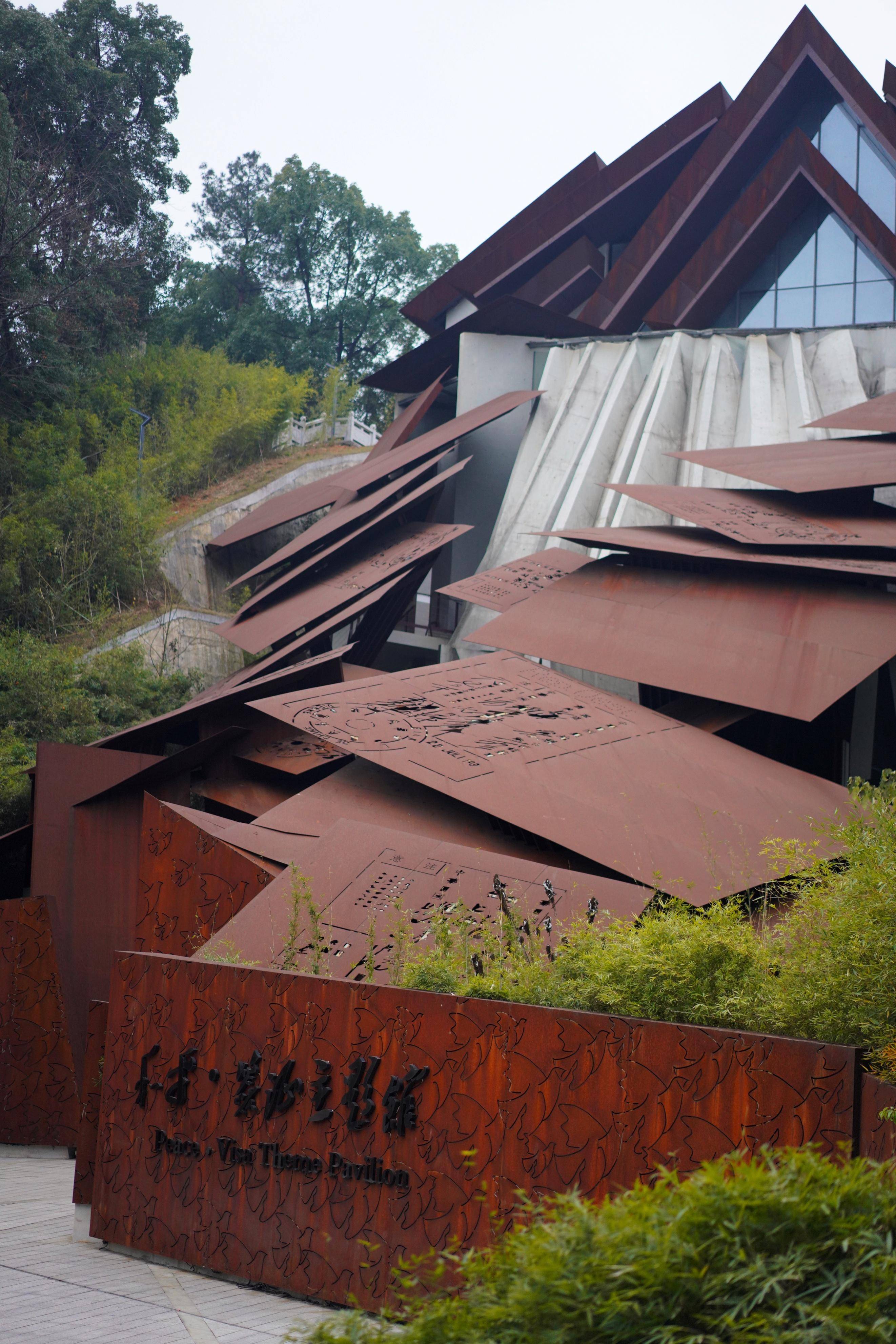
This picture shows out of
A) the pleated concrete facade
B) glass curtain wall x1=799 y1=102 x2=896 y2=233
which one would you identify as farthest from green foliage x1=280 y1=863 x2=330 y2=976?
glass curtain wall x1=799 y1=102 x2=896 y2=233

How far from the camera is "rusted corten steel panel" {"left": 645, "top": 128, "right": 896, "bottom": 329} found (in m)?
20.6

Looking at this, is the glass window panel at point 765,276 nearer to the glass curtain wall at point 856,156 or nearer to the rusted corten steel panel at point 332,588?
the glass curtain wall at point 856,156

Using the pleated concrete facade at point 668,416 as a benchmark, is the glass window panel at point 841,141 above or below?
above

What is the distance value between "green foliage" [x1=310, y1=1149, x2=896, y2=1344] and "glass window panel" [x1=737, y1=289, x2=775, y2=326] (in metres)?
21.0

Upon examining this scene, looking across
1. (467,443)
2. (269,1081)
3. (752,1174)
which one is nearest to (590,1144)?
(269,1081)

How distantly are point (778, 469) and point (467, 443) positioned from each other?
7.75 meters

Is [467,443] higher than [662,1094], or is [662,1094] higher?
[467,443]

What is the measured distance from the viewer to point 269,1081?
645 centimetres

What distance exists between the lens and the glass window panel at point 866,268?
69.0 feet

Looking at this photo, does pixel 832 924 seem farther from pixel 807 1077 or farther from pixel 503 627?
pixel 503 627

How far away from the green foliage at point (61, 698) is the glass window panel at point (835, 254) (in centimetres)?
1342

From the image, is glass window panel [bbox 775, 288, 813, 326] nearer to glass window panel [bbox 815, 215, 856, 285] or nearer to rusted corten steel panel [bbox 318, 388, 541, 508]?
glass window panel [bbox 815, 215, 856, 285]

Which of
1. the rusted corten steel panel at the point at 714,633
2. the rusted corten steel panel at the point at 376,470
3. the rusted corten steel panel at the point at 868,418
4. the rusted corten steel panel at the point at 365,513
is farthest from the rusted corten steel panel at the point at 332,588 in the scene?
the rusted corten steel panel at the point at 868,418

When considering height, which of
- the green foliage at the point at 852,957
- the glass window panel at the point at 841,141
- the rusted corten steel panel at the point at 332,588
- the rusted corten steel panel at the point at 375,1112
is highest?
the glass window panel at the point at 841,141
